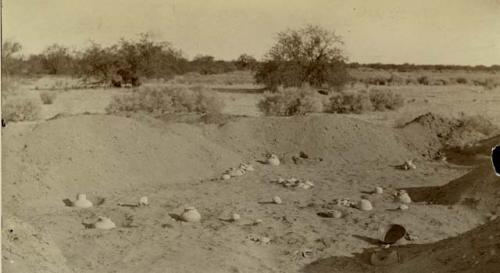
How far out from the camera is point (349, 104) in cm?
1833

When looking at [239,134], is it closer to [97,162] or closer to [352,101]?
[97,162]

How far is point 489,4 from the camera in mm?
7867

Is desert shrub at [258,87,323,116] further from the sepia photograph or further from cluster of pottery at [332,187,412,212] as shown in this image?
cluster of pottery at [332,187,412,212]

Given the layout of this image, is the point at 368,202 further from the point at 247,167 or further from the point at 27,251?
the point at 27,251

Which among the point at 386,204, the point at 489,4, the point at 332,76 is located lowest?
the point at 386,204

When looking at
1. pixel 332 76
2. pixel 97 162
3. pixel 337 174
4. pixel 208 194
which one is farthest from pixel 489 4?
pixel 332 76

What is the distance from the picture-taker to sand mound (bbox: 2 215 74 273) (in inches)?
201

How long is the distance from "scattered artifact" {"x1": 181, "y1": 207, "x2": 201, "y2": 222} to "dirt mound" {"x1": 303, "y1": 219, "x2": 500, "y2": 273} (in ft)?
6.23

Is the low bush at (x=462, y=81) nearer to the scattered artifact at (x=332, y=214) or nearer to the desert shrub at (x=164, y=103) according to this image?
the desert shrub at (x=164, y=103)

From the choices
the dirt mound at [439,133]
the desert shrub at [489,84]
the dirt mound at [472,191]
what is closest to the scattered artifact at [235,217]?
the dirt mound at [472,191]

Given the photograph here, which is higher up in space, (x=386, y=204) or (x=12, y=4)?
(x=12, y=4)

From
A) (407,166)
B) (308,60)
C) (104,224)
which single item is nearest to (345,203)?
(407,166)

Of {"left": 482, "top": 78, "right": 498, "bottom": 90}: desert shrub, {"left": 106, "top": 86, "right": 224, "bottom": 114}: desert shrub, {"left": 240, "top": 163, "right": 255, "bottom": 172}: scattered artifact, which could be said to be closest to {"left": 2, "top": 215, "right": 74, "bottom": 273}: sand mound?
{"left": 240, "top": 163, "right": 255, "bottom": 172}: scattered artifact

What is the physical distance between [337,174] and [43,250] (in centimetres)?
Result: 607
